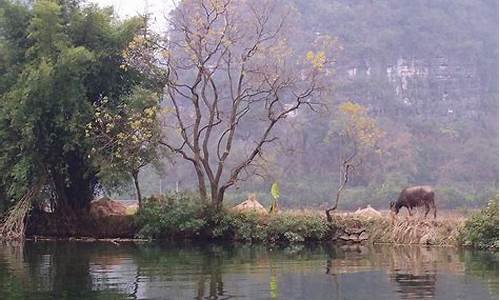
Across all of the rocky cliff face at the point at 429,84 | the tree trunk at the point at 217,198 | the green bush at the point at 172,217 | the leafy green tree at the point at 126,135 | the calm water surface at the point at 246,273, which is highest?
the rocky cliff face at the point at 429,84

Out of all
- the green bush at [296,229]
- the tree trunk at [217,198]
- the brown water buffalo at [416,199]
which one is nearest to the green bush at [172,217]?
the tree trunk at [217,198]

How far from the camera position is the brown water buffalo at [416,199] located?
869 inches

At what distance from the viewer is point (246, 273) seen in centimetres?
1397

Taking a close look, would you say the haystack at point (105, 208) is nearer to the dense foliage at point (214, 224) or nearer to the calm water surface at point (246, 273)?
the dense foliage at point (214, 224)

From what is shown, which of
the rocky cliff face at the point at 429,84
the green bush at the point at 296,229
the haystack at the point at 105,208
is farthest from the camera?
the rocky cliff face at the point at 429,84

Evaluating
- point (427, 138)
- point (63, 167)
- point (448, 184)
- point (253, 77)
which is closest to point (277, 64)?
point (253, 77)

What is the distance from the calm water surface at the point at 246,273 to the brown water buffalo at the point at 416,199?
287 cm

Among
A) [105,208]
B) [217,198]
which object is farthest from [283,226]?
[105,208]

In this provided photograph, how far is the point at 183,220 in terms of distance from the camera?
22125 mm

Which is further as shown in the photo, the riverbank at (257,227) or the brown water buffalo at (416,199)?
the brown water buffalo at (416,199)

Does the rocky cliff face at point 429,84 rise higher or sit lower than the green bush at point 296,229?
higher

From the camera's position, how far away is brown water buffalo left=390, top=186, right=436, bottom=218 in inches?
869

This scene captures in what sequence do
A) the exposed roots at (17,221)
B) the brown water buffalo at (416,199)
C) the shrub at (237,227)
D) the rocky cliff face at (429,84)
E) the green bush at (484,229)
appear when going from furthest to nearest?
the rocky cliff face at (429,84) < the brown water buffalo at (416,199) < the exposed roots at (17,221) < the shrub at (237,227) < the green bush at (484,229)

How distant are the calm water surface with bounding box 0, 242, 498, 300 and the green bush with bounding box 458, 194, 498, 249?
613 millimetres
